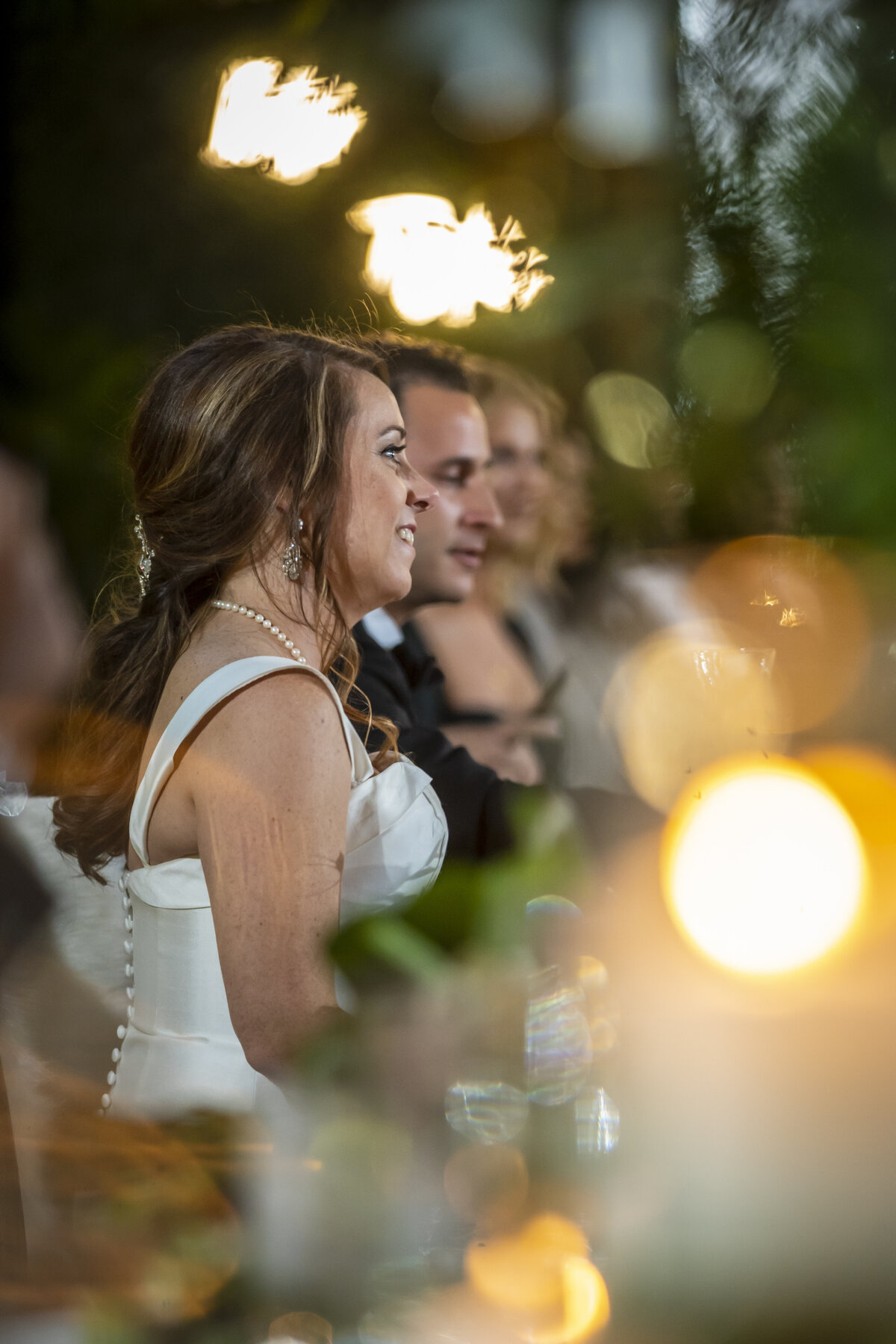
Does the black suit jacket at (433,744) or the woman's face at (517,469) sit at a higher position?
the woman's face at (517,469)

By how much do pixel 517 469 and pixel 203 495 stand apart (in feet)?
1.00

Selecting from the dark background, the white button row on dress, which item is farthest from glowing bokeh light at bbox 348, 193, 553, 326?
the white button row on dress

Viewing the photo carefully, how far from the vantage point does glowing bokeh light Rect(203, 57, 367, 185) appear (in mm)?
661

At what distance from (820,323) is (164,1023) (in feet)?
2.53

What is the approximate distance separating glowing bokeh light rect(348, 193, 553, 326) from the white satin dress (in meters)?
0.28

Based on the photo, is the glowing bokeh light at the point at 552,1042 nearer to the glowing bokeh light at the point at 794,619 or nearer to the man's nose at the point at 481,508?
the glowing bokeh light at the point at 794,619

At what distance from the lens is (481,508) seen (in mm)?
1034

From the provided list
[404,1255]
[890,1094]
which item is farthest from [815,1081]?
[404,1255]

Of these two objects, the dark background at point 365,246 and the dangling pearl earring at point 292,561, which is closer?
the dark background at point 365,246

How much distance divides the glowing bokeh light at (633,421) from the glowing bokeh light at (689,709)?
0.33 ft

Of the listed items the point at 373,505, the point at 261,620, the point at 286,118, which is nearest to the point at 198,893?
the point at 261,620

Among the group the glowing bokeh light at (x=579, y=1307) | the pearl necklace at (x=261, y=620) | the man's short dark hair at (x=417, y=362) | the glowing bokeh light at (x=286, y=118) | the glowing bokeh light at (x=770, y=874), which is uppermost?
the glowing bokeh light at (x=286, y=118)

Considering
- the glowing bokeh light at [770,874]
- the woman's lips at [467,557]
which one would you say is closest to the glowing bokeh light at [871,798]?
the glowing bokeh light at [770,874]

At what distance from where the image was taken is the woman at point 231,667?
30.0 inches
